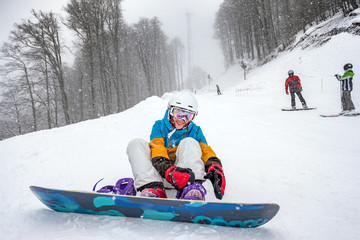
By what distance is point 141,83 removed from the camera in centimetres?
3178

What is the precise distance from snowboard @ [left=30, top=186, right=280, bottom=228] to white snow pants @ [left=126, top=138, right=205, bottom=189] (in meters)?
0.36

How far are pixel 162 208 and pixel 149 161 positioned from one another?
2.11ft

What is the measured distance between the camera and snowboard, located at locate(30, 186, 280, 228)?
133 cm

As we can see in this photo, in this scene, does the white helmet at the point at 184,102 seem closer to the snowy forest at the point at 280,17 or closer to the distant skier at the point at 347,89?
the distant skier at the point at 347,89

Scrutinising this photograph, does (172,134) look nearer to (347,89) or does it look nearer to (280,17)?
(347,89)

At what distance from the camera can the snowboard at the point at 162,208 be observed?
133 centimetres

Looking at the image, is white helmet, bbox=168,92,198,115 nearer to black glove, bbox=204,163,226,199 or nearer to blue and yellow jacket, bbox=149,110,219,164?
blue and yellow jacket, bbox=149,110,219,164

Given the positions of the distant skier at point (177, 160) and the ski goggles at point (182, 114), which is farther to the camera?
the ski goggles at point (182, 114)

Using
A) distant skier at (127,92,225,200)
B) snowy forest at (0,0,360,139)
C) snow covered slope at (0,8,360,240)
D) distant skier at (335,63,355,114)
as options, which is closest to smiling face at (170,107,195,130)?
distant skier at (127,92,225,200)

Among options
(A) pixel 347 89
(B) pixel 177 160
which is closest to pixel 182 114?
(B) pixel 177 160

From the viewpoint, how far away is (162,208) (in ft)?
4.59

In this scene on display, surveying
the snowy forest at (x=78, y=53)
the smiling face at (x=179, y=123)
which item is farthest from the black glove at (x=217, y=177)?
the snowy forest at (x=78, y=53)

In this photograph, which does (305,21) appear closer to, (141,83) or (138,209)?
(141,83)

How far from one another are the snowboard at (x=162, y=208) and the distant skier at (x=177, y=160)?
0.23m
